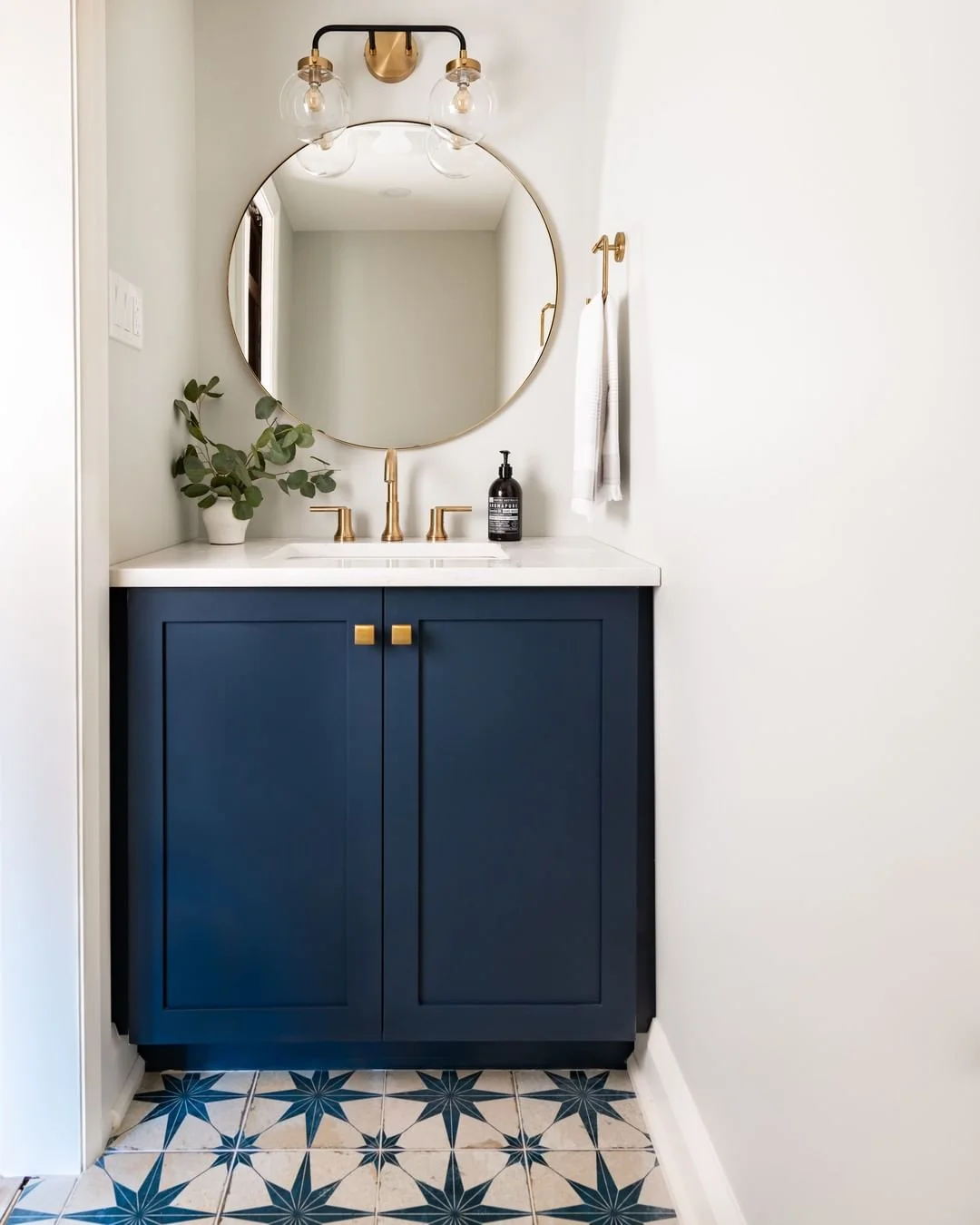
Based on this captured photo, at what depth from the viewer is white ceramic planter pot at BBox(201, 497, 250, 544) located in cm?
202

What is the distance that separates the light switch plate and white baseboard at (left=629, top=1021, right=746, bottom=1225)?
1.54m

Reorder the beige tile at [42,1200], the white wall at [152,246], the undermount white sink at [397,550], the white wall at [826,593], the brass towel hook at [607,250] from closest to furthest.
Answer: the white wall at [826,593], the beige tile at [42,1200], the white wall at [152,246], the brass towel hook at [607,250], the undermount white sink at [397,550]

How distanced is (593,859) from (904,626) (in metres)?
1.03

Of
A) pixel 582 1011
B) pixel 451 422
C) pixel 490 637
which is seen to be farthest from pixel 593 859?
pixel 451 422

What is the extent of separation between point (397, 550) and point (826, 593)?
135cm

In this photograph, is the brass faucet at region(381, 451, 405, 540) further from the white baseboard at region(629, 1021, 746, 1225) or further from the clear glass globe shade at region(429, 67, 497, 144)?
the white baseboard at region(629, 1021, 746, 1225)

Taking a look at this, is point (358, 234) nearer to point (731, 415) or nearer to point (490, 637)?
point (490, 637)

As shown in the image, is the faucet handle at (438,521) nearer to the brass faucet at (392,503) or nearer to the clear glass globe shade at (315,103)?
the brass faucet at (392,503)

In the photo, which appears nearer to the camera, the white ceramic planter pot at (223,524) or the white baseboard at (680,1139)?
the white baseboard at (680,1139)

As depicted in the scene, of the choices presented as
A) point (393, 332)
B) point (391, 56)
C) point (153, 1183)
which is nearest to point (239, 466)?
point (393, 332)

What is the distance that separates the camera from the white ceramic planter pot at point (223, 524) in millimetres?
2018

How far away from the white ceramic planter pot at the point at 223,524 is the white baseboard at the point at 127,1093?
3.35 ft

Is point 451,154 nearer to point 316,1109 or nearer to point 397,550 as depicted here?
point 397,550

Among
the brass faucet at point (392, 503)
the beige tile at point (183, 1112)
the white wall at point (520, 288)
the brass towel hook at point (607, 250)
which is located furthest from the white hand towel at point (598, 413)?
the beige tile at point (183, 1112)
